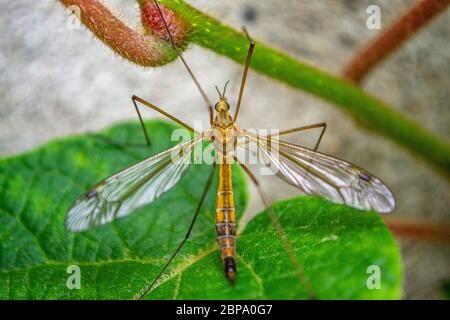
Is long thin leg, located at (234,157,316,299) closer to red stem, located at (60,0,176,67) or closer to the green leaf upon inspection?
the green leaf

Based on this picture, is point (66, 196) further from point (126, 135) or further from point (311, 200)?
point (311, 200)

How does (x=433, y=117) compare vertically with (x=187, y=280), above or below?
above

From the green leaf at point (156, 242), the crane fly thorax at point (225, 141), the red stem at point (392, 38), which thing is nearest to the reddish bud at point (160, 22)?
the crane fly thorax at point (225, 141)

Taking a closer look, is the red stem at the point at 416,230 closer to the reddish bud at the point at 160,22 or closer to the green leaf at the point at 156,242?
the green leaf at the point at 156,242

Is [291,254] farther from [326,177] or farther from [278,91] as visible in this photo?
[278,91]

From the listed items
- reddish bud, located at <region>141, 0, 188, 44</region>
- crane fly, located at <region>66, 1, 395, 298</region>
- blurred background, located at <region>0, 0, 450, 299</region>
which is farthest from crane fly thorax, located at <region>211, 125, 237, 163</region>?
blurred background, located at <region>0, 0, 450, 299</region>

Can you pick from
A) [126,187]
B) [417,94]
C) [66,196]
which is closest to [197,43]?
[126,187]
